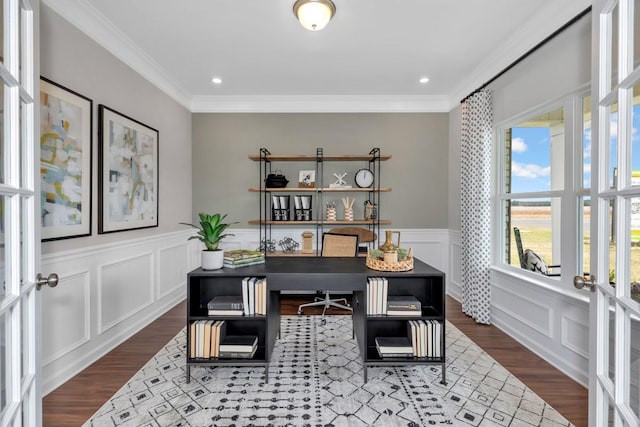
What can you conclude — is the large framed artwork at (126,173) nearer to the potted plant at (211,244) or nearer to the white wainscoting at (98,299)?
the white wainscoting at (98,299)

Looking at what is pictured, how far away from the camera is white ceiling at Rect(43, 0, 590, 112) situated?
7.99 feet

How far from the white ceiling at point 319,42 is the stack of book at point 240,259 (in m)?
1.86

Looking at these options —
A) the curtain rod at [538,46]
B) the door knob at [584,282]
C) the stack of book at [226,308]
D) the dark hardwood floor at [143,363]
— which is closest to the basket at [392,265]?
the stack of book at [226,308]

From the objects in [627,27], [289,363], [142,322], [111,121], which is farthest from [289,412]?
[111,121]

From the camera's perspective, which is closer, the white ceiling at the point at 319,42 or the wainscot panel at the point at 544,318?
the wainscot panel at the point at 544,318

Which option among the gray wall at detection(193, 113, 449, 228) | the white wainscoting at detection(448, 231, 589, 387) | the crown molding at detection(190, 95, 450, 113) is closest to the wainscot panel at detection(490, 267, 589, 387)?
the white wainscoting at detection(448, 231, 589, 387)

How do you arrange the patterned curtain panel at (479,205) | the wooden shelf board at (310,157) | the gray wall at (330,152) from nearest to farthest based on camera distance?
the patterned curtain panel at (479,205)
the wooden shelf board at (310,157)
the gray wall at (330,152)

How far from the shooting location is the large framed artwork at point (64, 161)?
6.91 ft

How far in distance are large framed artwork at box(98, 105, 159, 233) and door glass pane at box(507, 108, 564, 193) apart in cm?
373

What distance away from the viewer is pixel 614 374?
1.09 m

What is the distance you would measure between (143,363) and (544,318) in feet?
10.6

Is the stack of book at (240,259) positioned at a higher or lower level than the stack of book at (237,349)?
higher

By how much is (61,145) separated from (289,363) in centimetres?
228

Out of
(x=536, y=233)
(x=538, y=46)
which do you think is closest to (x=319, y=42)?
(x=538, y=46)
